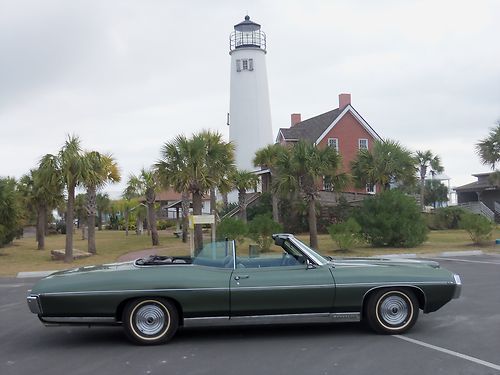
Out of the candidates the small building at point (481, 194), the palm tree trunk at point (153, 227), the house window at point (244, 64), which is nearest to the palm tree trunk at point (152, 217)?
the palm tree trunk at point (153, 227)

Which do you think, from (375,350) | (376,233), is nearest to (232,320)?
(375,350)

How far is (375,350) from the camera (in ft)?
21.6

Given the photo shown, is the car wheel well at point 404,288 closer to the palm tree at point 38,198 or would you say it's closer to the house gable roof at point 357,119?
the palm tree at point 38,198

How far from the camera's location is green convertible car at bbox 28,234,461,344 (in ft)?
22.9

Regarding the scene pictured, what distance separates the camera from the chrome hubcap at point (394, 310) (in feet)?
23.9

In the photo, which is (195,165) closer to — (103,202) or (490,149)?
(490,149)

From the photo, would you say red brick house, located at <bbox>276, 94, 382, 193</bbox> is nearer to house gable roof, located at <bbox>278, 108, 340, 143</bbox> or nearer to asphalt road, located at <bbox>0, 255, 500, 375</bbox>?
house gable roof, located at <bbox>278, 108, 340, 143</bbox>

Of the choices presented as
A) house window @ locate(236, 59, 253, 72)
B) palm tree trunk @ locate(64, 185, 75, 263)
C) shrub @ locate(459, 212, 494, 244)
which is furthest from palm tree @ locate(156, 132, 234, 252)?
house window @ locate(236, 59, 253, 72)

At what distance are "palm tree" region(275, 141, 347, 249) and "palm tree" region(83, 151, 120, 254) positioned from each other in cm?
714

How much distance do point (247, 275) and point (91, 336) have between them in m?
2.30

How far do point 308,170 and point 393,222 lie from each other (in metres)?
4.14

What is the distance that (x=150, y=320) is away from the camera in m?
7.07

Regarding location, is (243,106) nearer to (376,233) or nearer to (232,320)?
(376,233)

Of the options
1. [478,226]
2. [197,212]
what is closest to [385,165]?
[478,226]
